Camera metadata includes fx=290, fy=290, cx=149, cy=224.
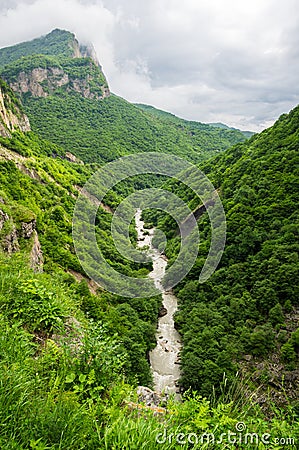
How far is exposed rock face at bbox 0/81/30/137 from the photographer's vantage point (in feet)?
173

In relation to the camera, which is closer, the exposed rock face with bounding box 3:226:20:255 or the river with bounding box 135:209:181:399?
the exposed rock face with bounding box 3:226:20:255

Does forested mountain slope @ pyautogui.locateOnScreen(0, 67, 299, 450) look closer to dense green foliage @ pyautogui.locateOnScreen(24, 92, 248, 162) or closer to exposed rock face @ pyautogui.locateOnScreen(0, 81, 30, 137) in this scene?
exposed rock face @ pyautogui.locateOnScreen(0, 81, 30, 137)

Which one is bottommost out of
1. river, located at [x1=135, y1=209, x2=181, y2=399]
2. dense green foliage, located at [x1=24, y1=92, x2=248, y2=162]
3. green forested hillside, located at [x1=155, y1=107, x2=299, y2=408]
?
river, located at [x1=135, y1=209, x2=181, y2=399]

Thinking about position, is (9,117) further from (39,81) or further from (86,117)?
(39,81)

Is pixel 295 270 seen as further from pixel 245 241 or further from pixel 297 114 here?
pixel 297 114

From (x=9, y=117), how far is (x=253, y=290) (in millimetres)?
55932

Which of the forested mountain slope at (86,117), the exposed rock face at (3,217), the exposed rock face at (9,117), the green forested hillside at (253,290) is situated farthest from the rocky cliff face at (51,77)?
the exposed rock face at (3,217)

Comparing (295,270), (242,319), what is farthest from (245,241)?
(242,319)

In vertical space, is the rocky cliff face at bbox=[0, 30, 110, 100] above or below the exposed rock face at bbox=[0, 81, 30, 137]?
above

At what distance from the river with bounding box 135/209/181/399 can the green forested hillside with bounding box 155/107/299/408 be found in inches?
63.8

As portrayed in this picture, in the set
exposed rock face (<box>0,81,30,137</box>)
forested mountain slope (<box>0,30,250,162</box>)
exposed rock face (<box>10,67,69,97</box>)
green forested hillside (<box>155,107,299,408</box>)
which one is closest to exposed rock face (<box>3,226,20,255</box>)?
green forested hillside (<box>155,107,299,408</box>)

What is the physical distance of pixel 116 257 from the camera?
4388cm

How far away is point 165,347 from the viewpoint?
119 feet

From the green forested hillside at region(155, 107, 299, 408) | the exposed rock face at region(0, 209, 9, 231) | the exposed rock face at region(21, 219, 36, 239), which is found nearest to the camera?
the exposed rock face at region(0, 209, 9, 231)
